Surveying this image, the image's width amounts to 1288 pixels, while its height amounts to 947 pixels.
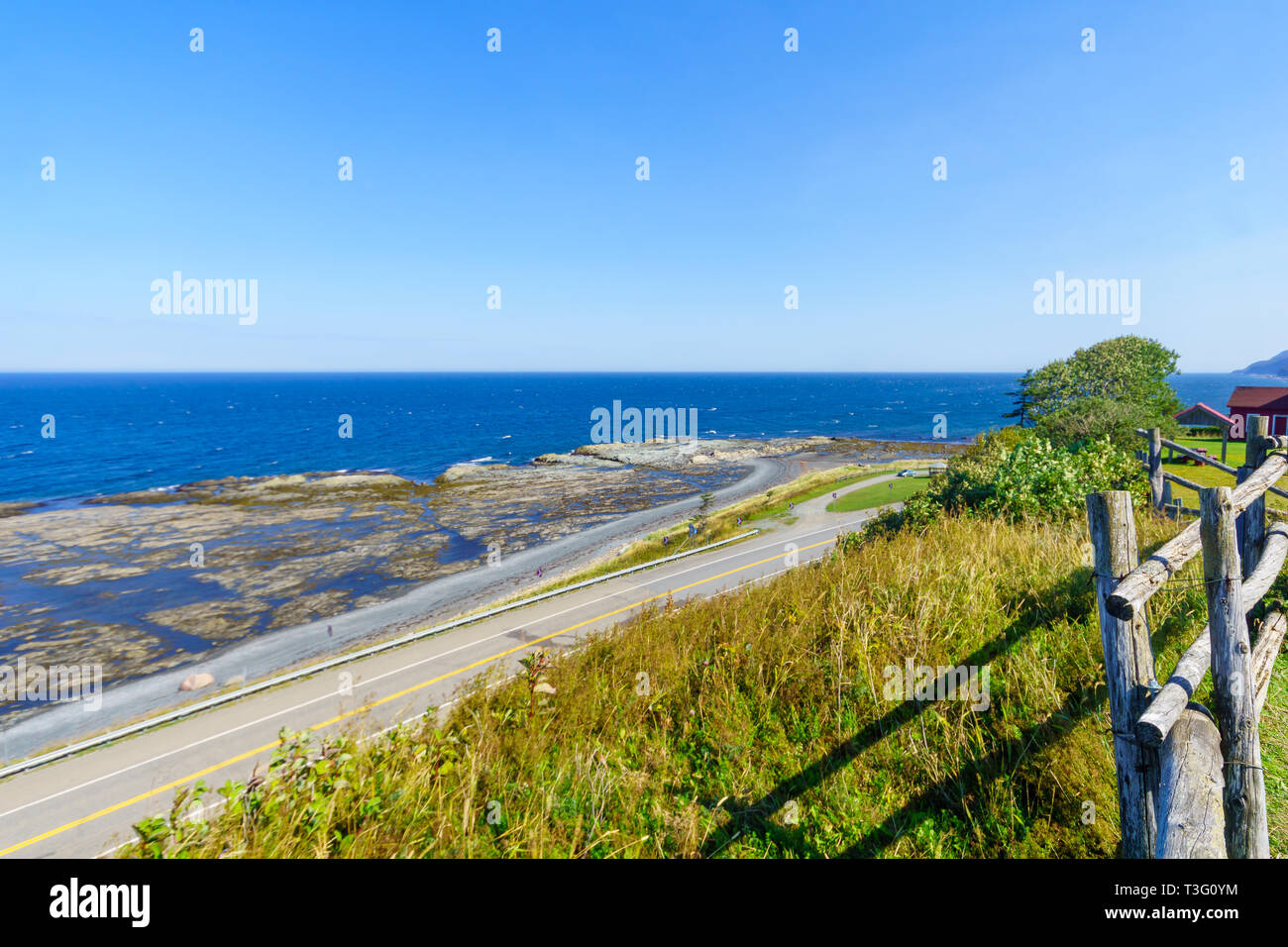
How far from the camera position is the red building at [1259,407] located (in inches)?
1658

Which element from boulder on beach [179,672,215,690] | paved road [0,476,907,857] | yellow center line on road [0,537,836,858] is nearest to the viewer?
yellow center line on road [0,537,836,858]

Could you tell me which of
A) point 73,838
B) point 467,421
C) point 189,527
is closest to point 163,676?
point 73,838

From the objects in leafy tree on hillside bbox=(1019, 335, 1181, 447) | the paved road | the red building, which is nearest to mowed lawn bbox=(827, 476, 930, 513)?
leafy tree on hillside bbox=(1019, 335, 1181, 447)

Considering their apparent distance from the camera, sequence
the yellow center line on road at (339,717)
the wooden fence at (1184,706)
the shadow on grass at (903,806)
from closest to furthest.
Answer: the wooden fence at (1184,706) → the shadow on grass at (903,806) → the yellow center line on road at (339,717)

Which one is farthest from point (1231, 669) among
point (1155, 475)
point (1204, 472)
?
point (1204, 472)

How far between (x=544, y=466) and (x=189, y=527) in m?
35.0

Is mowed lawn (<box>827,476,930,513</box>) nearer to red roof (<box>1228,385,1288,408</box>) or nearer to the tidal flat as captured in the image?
the tidal flat

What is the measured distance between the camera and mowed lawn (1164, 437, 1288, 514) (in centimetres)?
1866

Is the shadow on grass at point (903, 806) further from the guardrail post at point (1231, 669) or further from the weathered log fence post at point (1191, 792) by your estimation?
the weathered log fence post at point (1191, 792)

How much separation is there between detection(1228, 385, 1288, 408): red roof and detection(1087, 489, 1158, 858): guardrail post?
2553 inches

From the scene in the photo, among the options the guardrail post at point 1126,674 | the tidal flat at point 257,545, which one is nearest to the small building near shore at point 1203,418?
the tidal flat at point 257,545

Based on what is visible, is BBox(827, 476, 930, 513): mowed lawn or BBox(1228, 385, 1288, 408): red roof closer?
BBox(827, 476, 930, 513): mowed lawn

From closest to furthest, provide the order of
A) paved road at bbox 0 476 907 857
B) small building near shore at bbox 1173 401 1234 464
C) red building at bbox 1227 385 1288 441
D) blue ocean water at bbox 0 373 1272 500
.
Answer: paved road at bbox 0 476 907 857 → small building near shore at bbox 1173 401 1234 464 → red building at bbox 1227 385 1288 441 → blue ocean water at bbox 0 373 1272 500

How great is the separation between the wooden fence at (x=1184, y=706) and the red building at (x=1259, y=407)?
170 ft
